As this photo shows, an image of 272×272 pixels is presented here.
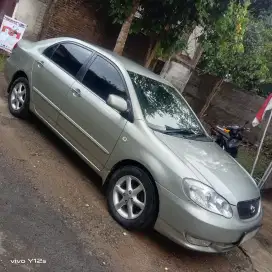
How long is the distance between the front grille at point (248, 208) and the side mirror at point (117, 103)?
167 centimetres

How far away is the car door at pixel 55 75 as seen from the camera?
5328 mm

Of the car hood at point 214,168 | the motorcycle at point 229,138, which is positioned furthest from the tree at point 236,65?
the car hood at point 214,168

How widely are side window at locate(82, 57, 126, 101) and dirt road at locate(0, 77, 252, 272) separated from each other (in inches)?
45.9

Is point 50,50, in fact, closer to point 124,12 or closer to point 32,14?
point 124,12

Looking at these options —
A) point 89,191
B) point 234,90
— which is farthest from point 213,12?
point 89,191

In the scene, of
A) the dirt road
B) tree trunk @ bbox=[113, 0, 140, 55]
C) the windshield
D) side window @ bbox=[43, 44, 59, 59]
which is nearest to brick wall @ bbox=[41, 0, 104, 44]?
tree trunk @ bbox=[113, 0, 140, 55]

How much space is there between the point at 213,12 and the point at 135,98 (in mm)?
4597

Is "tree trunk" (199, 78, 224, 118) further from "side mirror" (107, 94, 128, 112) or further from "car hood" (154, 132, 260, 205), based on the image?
"side mirror" (107, 94, 128, 112)

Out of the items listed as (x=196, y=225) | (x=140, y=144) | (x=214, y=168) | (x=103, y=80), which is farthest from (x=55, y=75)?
(x=196, y=225)

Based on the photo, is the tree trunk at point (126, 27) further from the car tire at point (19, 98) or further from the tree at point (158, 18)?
the car tire at point (19, 98)

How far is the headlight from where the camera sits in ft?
12.5

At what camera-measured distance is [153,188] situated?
4.02 m

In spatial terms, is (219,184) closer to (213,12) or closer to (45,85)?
(45,85)

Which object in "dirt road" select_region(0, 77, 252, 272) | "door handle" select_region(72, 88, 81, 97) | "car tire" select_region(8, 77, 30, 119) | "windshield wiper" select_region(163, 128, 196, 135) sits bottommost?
"dirt road" select_region(0, 77, 252, 272)
